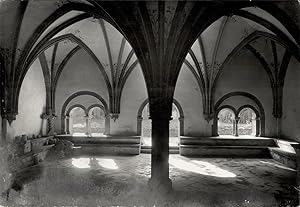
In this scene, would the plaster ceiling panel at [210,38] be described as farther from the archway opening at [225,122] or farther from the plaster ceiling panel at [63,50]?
the archway opening at [225,122]

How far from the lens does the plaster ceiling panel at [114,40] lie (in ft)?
28.8

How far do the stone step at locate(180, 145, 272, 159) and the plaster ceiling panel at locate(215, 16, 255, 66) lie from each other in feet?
12.3

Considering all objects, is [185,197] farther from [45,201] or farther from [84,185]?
[45,201]

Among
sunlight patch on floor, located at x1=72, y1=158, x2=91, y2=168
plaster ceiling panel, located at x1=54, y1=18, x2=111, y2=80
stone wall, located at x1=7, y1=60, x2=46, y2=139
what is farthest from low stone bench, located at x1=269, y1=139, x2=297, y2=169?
stone wall, located at x1=7, y1=60, x2=46, y2=139

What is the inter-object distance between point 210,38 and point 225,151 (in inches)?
190

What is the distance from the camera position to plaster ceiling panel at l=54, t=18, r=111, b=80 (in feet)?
27.3

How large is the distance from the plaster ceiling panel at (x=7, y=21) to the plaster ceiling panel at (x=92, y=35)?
177 centimetres

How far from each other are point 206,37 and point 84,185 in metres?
6.66

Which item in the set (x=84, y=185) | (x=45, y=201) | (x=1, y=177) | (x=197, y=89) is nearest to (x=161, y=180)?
(x=84, y=185)

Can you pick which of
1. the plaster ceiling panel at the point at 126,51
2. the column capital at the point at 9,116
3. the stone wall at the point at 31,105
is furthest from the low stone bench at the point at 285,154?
the stone wall at the point at 31,105

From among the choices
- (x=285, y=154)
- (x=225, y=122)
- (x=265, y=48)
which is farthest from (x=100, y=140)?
(x=225, y=122)

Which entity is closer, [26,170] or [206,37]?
[26,170]

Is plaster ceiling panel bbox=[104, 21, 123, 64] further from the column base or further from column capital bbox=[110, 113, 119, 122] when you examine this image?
the column base

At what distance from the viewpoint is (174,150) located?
10680 millimetres
